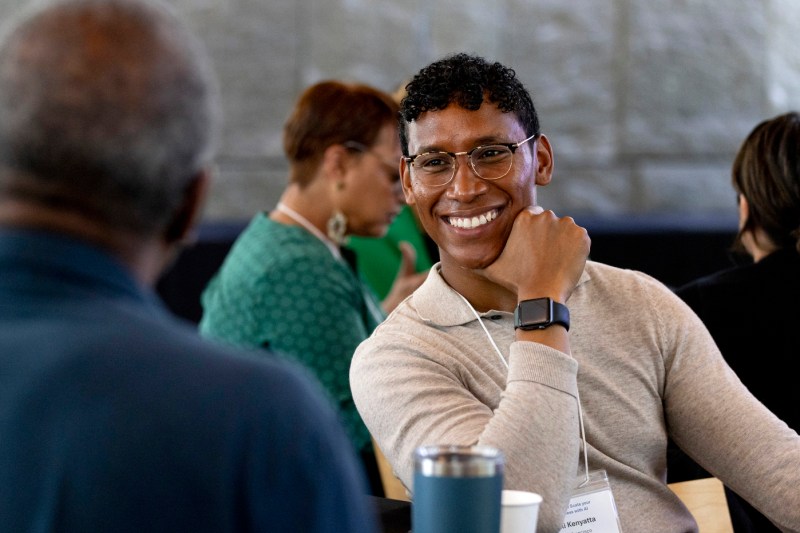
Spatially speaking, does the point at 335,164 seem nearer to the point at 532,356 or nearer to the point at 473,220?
the point at 473,220

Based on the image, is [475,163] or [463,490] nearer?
[463,490]

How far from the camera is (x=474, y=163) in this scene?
1883 mm

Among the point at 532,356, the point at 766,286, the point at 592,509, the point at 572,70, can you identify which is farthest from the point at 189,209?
the point at 572,70

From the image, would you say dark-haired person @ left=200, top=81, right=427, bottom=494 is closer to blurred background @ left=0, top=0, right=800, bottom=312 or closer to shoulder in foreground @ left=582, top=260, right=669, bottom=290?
shoulder in foreground @ left=582, top=260, right=669, bottom=290

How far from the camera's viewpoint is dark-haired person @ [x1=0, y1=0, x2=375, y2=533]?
0.69m

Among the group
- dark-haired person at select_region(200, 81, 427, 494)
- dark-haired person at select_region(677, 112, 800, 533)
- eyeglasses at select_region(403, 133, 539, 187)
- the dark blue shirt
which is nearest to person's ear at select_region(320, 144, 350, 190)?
dark-haired person at select_region(200, 81, 427, 494)

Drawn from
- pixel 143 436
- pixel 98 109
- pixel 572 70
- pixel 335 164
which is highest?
pixel 572 70

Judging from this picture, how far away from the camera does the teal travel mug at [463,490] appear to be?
1107 millimetres

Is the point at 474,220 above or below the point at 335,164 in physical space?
below

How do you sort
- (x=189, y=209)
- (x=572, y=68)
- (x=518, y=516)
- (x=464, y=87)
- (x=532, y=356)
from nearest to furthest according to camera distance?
(x=189, y=209) < (x=518, y=516) < (x=532, y=356) < (x=464, y=87) < (x=572, y=68)

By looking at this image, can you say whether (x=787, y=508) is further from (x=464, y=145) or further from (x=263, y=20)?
(x=263, y=20)

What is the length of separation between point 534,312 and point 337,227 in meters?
1.78

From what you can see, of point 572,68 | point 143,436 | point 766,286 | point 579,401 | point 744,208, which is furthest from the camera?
point 572,68

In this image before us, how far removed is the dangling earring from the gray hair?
8.46ft
